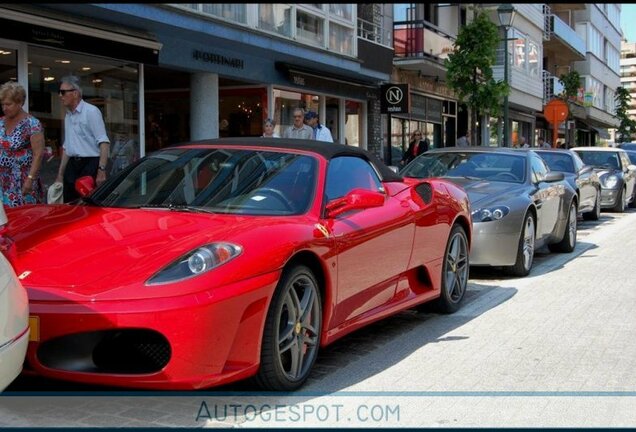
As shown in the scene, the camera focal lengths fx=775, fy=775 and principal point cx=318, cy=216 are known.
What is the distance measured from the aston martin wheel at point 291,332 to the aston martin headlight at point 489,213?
154 inches

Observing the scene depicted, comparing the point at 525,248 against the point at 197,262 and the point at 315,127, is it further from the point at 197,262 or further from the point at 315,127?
the point at 197,262

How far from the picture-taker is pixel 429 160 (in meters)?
9.97

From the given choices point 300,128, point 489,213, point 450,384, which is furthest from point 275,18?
point 450,384

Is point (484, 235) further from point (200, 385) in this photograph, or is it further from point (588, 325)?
point (200, 385)

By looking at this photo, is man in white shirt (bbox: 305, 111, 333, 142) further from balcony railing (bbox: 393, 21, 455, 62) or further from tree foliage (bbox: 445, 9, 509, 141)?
balcony railing (bbox: 393, 21, 455, 62)

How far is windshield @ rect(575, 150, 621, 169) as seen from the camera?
1859 centimetres

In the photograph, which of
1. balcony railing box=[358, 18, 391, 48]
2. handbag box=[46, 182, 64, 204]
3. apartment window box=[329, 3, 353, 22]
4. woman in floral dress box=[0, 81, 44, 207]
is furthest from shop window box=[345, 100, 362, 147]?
woman in floral dress box=[0, 81, 44, 207]

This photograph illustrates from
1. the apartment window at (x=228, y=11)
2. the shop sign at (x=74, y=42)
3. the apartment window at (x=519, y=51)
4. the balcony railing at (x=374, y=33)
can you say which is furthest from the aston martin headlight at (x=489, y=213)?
the apartment window at (x=519, y=51)

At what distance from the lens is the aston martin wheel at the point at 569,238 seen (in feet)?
35.3

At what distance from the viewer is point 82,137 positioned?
7555mm

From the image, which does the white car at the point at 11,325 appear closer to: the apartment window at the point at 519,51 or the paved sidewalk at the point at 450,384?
the paved sidewalk at the point at 450,384

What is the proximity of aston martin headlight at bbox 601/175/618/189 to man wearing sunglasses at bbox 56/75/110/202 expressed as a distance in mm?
13707

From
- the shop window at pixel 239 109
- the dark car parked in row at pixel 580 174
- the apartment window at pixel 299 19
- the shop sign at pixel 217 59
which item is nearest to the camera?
the shop sign at pixel 217 59

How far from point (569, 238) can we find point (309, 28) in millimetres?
8410
